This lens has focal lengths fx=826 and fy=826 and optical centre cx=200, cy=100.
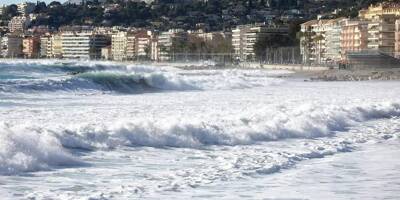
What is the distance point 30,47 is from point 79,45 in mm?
17893

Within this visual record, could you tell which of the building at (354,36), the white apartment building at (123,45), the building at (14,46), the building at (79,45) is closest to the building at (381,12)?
the building at (354,36)

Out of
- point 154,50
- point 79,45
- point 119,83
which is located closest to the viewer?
point 119,83

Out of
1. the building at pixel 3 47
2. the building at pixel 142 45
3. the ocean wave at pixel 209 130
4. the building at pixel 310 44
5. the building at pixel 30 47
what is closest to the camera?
the ocean wave at pixel 209 130

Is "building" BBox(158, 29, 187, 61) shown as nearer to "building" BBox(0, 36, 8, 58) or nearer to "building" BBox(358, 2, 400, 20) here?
"building" BBox(358, 2, 400, 20)

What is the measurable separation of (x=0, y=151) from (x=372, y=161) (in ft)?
17.1

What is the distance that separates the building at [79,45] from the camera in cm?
17400

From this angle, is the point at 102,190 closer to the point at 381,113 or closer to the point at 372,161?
the point at 372,161

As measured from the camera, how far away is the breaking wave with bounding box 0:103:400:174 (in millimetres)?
10688

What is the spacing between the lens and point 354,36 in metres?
101

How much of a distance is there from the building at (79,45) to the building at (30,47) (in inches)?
437

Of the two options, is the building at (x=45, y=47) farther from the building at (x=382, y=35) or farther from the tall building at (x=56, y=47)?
the building at (x=382, y=35)

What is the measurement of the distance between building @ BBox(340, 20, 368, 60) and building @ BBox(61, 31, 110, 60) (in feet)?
260

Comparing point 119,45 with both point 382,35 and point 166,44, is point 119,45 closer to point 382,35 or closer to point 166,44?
point 166,44

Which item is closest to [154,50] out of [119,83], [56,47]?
[56,47]
